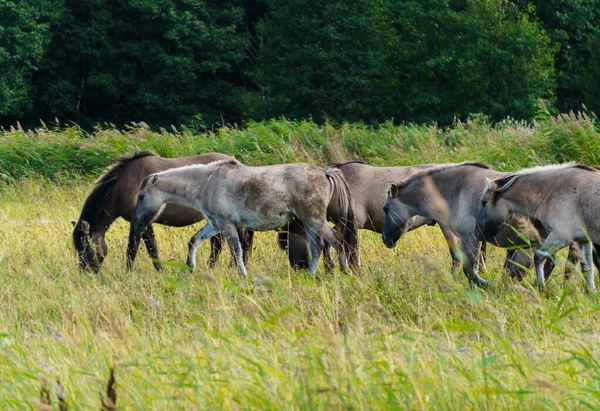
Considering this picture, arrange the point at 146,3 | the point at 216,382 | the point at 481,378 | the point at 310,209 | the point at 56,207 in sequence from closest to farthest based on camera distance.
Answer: the point at 481,378
the point at 216,382
the point at 310,209
the point at 56,207
the point at 146,3

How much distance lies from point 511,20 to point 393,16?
20.7 feet

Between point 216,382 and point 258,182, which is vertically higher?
point 216,382

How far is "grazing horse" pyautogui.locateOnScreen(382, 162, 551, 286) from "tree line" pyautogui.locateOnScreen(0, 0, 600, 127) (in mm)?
29188

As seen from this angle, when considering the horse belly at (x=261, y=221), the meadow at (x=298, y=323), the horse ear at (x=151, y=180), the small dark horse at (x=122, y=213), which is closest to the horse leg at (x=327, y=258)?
the meadow at (x=298, y=323)

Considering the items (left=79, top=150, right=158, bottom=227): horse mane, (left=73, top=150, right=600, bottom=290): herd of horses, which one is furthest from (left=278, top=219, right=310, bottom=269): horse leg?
(left=79, top=150, right=158, bottom=227): horse mane

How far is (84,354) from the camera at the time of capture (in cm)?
513

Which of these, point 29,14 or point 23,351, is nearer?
point 23,351

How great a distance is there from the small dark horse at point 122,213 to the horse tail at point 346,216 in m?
1.05

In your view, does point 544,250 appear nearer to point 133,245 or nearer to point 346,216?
point 346,216

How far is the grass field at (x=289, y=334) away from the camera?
13.4 feet

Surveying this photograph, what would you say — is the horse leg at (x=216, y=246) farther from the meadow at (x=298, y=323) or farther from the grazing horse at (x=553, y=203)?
the grazing horse at (x=553, y=203)

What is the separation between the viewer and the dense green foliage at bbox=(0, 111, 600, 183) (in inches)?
628

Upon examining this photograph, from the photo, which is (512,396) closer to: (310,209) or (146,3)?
(310,209)

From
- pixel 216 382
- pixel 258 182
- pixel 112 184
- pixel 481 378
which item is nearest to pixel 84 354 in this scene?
pixel 216 382
